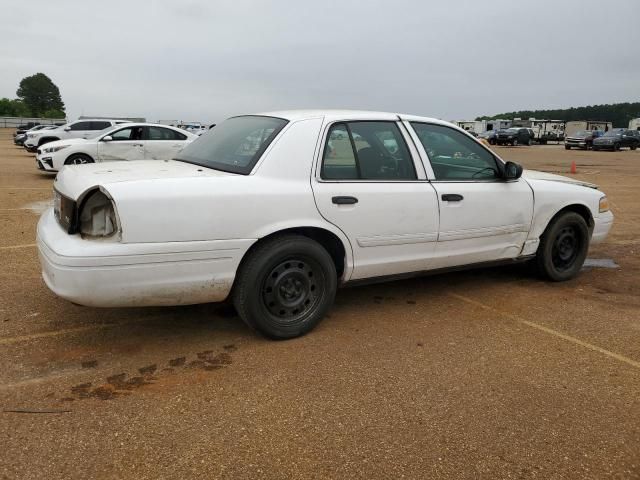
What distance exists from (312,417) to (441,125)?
2.74 m

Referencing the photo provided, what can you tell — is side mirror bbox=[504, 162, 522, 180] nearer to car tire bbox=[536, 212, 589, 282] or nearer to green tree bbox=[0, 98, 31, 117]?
car tire bbox=[536, 212, 589, 282]

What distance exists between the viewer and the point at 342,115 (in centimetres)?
403

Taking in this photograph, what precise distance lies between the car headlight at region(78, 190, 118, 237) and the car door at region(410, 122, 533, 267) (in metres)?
2.39

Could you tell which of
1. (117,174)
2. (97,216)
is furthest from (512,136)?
(97,216)

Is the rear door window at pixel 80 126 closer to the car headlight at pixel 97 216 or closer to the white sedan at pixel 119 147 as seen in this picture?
the white sedan at pixel 119 147

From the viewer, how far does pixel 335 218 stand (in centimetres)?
372

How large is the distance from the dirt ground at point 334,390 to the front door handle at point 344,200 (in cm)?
95

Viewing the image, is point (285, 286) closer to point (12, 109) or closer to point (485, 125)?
point (485, 125)

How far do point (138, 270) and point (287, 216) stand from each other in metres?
0.99

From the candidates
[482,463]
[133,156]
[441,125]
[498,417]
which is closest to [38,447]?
[482,463]

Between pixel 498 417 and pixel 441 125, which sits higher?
pixel 441 125

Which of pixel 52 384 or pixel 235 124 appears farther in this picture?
pixel 235 124

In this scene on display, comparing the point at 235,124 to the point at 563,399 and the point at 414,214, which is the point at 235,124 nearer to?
the point at 414,214

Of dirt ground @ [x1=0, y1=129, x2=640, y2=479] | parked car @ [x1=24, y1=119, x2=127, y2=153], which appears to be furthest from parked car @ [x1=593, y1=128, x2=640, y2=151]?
dirt ground @ [x1=0, y1=129, x2=640, y2=479]
